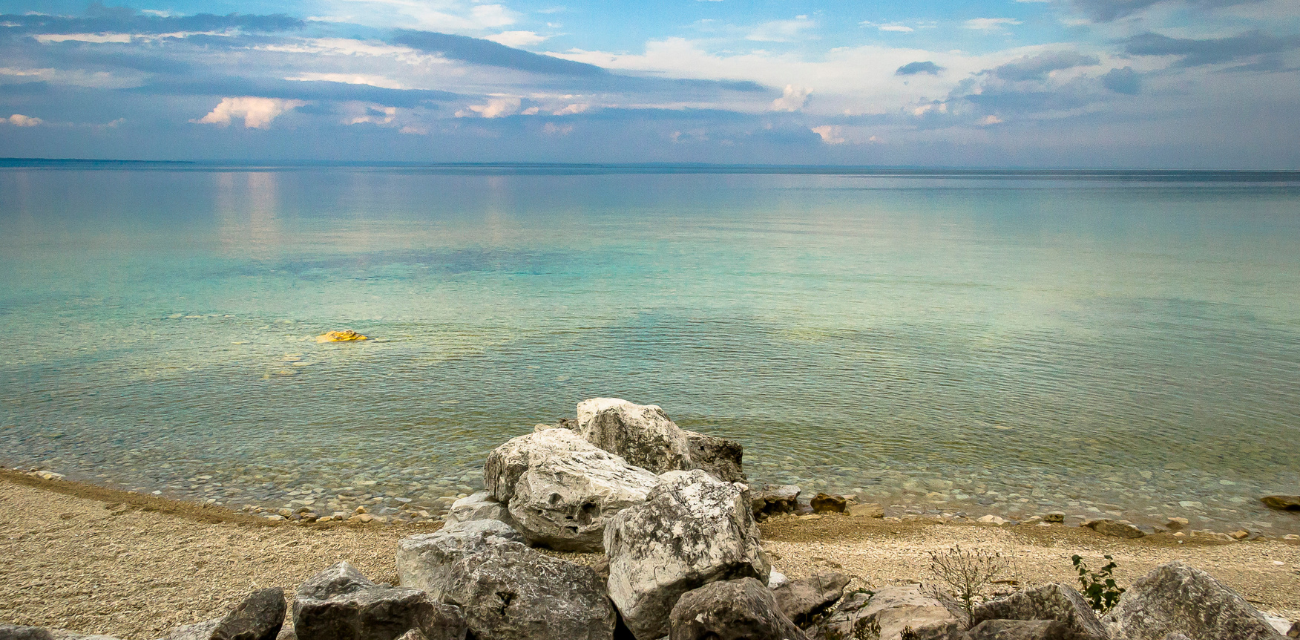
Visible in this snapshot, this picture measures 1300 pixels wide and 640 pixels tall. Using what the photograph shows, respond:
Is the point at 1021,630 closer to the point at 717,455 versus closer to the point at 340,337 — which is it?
the point at 717,455

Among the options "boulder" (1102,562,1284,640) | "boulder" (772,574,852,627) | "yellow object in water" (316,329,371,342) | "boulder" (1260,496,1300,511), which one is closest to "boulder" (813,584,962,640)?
"boulder" (772,574,852,627)

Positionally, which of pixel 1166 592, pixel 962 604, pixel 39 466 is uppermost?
pixel 1166 592

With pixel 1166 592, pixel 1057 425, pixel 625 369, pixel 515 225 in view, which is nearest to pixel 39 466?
pixel 625 369

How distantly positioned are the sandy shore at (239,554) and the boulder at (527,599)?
219cm

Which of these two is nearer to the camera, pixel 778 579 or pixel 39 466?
pixel 778 579

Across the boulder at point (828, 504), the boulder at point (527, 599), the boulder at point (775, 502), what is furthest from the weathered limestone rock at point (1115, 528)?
the boulder at point (527, 599)

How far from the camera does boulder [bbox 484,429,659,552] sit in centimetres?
832

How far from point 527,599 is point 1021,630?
3370 millimetres

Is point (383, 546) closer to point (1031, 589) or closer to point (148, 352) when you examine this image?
point (1031, 589)

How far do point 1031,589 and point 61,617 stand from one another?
7837 mm

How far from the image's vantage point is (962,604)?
6801mm

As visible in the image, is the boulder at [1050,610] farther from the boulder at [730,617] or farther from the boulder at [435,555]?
the boulder at [435,555]

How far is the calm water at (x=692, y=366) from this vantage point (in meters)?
12.2

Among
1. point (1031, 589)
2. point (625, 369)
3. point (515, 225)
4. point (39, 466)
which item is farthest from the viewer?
point (515, 225)
